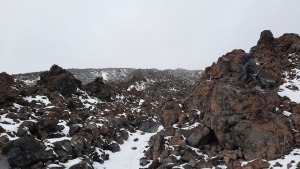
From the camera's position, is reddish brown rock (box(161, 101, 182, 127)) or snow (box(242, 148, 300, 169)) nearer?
snow (box(242, 148, 300, 169))

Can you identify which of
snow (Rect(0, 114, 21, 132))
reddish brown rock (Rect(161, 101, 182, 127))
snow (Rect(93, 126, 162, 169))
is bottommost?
snow (Rect(93, 126, 162, 169))

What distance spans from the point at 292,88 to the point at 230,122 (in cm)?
975

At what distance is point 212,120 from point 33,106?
65.1 ft

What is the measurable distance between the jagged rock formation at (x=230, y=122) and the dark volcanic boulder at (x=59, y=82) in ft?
52.9

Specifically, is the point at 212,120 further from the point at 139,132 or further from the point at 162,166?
the point at 139,132

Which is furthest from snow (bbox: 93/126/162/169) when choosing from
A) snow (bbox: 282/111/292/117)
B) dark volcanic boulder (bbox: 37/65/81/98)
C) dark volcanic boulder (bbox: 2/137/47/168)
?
snow (bbox: 282/111/292/117)

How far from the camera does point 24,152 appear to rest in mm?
29062

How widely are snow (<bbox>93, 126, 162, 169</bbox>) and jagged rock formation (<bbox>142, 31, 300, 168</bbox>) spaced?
1670mm

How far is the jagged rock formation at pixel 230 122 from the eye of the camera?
29.8 metres

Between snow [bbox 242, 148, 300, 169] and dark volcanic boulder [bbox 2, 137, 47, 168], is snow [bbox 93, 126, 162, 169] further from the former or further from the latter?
snow [bbox 242, 148, 300, 169]

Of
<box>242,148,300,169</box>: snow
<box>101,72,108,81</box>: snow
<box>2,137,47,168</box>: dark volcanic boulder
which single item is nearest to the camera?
<box>242,148,300,169</box>: snow

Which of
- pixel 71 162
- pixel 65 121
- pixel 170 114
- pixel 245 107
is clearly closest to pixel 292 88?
pixel 245 107

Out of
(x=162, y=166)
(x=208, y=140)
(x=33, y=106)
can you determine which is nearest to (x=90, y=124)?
(x=33, y=106)

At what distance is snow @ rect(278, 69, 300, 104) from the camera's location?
116 ft
